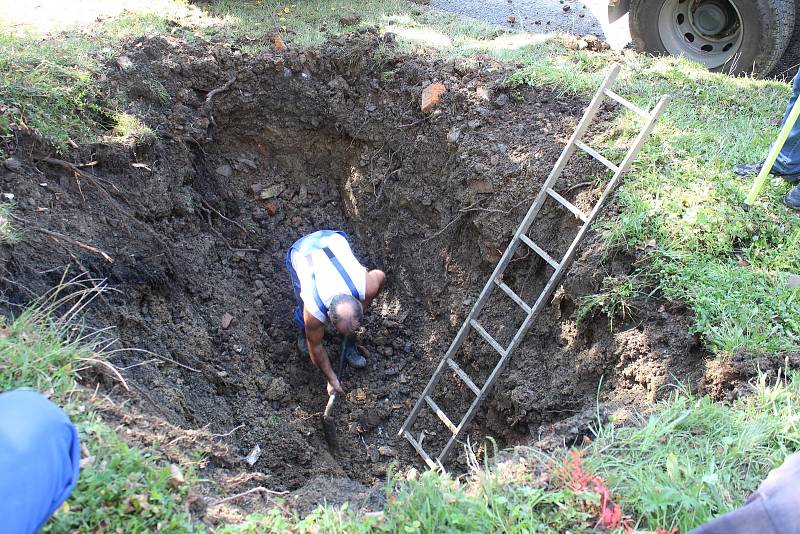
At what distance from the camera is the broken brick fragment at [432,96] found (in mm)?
5047

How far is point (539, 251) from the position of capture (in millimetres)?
4117

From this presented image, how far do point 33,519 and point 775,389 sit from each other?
311 cm

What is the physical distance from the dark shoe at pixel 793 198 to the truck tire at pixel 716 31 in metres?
2.29

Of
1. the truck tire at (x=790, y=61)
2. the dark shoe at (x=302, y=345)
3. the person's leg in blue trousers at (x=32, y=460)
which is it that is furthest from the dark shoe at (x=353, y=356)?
the truck tire at (x=790, y=61)

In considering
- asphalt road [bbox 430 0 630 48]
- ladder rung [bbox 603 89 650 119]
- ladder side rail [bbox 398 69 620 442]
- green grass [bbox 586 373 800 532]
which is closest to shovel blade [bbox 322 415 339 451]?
ladder side rail [bbox 398 69 620 442]

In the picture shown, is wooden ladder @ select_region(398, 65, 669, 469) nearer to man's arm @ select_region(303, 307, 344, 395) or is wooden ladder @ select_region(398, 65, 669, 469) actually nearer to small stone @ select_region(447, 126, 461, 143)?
man's arm @ select_region(303, 307, 344, 395)

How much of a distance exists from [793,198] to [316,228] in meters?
3.78

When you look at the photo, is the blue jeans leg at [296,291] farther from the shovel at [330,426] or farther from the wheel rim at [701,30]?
the wheel rim at [701,30]

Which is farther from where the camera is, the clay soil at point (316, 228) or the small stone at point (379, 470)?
the small stone at point (379, 470)

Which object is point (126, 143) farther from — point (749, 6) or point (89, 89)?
point (749, 6)

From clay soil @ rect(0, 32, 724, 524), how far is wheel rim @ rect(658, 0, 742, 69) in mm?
2028

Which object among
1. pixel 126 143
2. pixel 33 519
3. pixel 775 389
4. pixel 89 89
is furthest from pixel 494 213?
pixel 33 519

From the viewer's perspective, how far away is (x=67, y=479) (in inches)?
81.4

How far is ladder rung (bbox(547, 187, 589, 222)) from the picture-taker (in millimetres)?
4008
